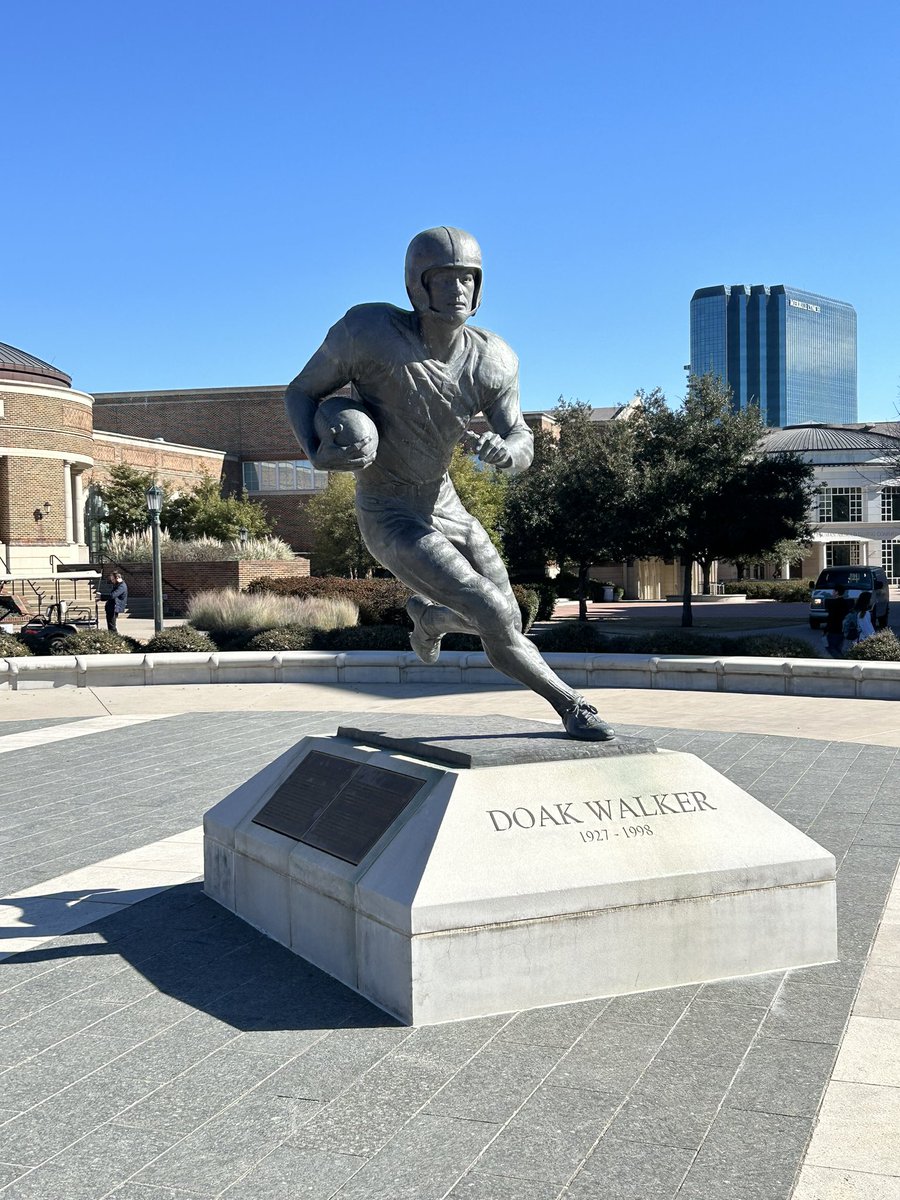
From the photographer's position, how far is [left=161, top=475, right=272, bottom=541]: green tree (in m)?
43.6

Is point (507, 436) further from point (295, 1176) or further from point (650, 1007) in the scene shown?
point (295, 1176)

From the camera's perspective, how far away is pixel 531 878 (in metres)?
4.31

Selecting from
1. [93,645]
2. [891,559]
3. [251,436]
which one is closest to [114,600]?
[93,645]

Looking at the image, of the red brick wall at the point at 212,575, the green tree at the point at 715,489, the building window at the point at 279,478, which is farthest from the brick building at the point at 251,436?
the green tree at the point at 715,489

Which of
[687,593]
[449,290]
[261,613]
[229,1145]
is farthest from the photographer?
[687,593]

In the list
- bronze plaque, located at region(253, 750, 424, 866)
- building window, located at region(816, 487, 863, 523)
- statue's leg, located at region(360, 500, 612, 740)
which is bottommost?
bronze plaque, located at region(253, 750, 424, 866)

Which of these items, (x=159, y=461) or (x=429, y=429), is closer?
(x=429, y=429)

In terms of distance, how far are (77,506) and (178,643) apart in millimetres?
27666

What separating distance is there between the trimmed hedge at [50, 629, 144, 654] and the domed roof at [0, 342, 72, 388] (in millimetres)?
A: 27494

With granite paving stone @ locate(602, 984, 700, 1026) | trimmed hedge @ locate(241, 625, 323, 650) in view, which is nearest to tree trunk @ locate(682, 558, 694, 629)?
trimmed hedge @ locate(241, 625, 323, 650)

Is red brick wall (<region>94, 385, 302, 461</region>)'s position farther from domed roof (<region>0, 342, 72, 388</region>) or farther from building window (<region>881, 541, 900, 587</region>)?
building window (<region>881, 541, 900, 587</region>)

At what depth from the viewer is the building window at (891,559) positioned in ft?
216

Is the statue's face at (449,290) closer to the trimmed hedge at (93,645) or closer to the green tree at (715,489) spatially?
the trimmed hedge at (93,645)

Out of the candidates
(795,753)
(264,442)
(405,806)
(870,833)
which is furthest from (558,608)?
(405,806)
